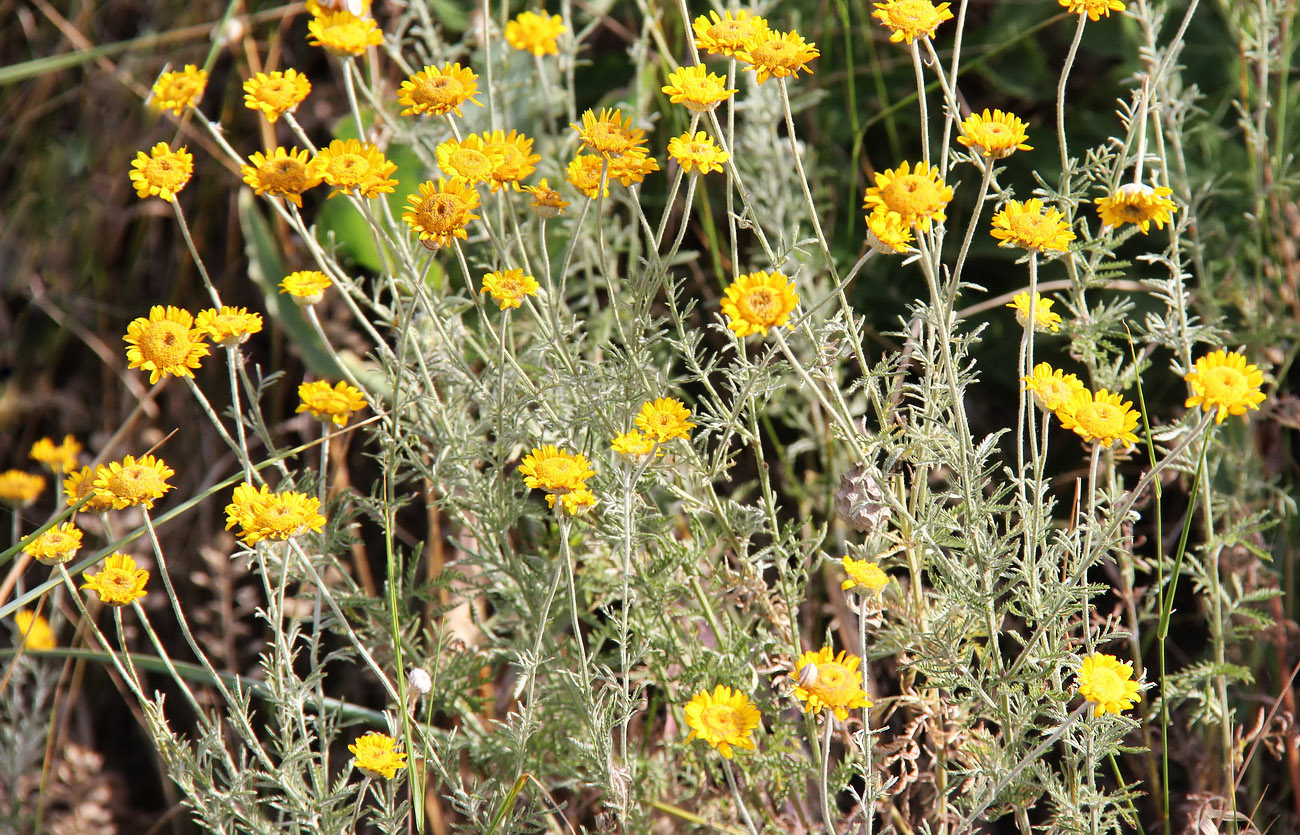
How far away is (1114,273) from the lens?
57.2 inches

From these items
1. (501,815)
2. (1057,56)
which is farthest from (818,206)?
(501,815)

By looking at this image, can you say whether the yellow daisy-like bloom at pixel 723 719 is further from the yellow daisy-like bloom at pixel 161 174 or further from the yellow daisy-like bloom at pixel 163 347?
the yellow daisy-like bloom at pixel 161 174

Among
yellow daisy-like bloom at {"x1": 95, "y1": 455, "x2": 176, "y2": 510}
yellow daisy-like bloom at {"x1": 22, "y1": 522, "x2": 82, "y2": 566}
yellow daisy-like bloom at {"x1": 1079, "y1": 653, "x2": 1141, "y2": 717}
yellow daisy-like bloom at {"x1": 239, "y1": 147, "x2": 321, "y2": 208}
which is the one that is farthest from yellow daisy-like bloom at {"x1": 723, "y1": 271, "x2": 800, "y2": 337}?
yellow daisy-like bloom at {"x1": 22, "y1": 522, "x2": 82, "y2": 566}

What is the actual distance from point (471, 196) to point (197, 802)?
764 millimetres

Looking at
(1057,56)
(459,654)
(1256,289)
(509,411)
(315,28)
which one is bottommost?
(459,654)

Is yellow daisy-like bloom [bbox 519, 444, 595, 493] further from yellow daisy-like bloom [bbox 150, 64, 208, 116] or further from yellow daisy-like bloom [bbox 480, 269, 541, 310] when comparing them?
yellow daisy-like bloom [bbox 150, 64, 208, 116]

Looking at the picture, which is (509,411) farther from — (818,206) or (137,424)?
(137,424)

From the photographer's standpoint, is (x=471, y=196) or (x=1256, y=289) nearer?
(x=471, y=196)

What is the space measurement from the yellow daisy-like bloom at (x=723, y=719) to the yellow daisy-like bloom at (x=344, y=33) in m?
0.89

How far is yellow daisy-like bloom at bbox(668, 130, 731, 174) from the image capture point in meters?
1.20

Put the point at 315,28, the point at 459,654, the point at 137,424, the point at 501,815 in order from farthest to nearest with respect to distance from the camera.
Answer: the point at 137,424 < the point at 459,654 < the point at 315,28 < the point at 501,815

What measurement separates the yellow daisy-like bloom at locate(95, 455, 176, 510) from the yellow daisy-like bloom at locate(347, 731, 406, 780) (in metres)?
0.37

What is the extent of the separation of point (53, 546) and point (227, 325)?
1.05 feet

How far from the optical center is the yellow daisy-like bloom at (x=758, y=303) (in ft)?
3.35
